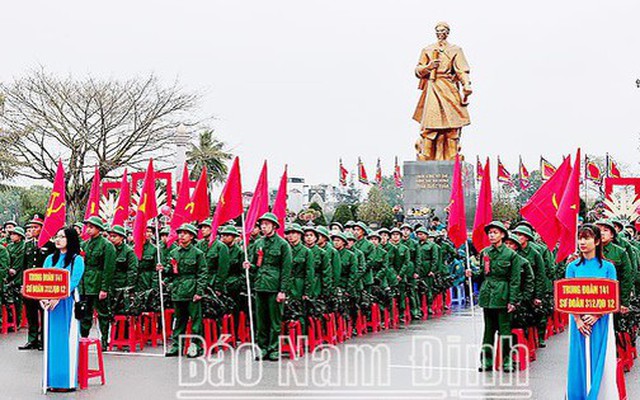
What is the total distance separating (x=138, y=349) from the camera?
15.0 m

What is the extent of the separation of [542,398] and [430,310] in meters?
10.7

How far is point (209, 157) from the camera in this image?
142ft

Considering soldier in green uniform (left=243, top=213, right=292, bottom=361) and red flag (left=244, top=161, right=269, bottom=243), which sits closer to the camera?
soldier in green uniform (left=243, top=213, right=292, bottom=361)

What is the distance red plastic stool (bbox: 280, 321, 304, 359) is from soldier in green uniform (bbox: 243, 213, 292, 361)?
0.40m

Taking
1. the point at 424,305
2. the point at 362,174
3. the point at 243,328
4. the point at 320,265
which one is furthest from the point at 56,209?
the point at 362,174

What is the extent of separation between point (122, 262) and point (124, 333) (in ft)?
3.62

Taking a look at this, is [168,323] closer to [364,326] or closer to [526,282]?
[364,326]

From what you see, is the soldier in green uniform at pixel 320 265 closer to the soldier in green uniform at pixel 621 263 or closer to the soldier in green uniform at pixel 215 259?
the soldier in green uniform at pixel 215 259

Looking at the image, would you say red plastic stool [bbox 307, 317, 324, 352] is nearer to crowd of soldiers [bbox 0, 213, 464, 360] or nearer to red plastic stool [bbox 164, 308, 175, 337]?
crowd of soldiers [bbox 0, 213, 464, 360]

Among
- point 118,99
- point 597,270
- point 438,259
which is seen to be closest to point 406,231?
point 438,259

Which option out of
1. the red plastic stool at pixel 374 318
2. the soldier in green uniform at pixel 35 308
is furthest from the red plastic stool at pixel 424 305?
the soldier in green uniform at pixel 35 308

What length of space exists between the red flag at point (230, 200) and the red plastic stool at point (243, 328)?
1.91 meters

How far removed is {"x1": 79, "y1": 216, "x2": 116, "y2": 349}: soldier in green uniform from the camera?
562 inches

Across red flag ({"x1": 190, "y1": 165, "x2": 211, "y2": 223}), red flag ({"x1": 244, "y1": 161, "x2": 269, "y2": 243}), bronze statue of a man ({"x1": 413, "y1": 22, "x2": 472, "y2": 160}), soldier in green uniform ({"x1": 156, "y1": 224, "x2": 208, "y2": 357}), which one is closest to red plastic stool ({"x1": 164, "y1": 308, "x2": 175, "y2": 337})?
soldier in green uniform ({"x1": 156, "y1": 224, "x2": 208, "y2": 357})
